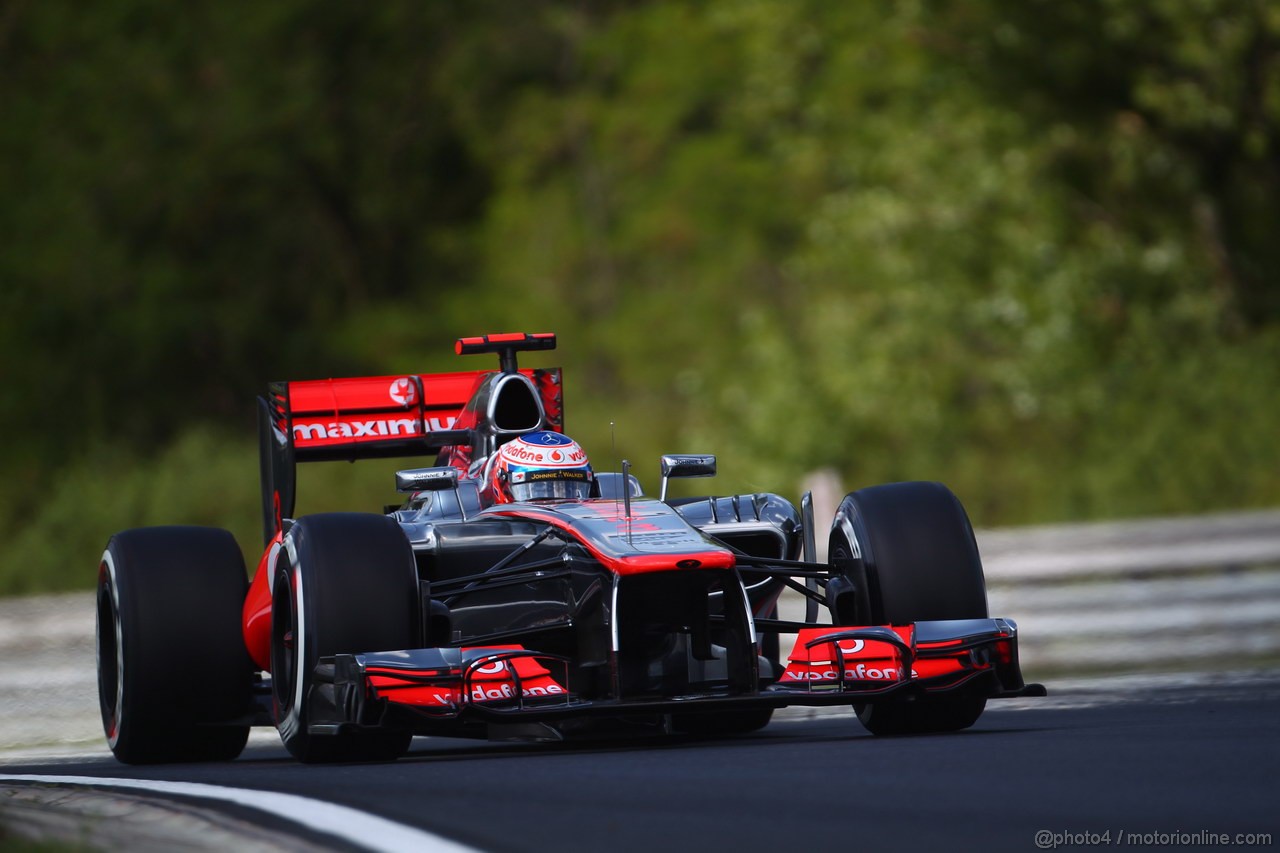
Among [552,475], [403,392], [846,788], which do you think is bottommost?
[846,788]

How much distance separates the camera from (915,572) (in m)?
8.62

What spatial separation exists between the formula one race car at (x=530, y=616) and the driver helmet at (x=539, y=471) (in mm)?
12

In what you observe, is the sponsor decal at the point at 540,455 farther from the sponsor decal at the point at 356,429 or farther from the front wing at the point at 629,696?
the sponsor decal at the point at 356,429

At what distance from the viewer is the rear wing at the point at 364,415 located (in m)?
10.7

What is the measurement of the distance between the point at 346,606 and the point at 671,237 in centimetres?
2619

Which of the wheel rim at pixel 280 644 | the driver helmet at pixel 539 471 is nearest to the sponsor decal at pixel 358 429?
the driver helmet at pixel 539 471

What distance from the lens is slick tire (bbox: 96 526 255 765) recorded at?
364 inches

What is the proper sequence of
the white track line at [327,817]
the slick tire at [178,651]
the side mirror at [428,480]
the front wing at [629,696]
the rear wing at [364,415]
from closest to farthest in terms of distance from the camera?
the white track line at [327,817], the front wing at [629,696], the slick tire at [178,651], the side mirror at [428,480], the rear wing at [364,415]

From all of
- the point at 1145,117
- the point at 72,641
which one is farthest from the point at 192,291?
the point at 72,641

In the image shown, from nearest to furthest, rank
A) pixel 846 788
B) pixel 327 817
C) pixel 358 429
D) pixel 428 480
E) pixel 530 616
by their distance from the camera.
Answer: pixel 327 817 → pixel 846 788 → pixel 530 616 → pixel 428 480 → pixel 358 429

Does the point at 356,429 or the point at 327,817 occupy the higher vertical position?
the point at 356,429

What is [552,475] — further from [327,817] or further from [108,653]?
[327,817]

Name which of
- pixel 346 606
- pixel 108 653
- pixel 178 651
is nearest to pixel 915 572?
pixel 346 606

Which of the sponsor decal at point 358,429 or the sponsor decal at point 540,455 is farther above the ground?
the sponsor decal at point 358,429
